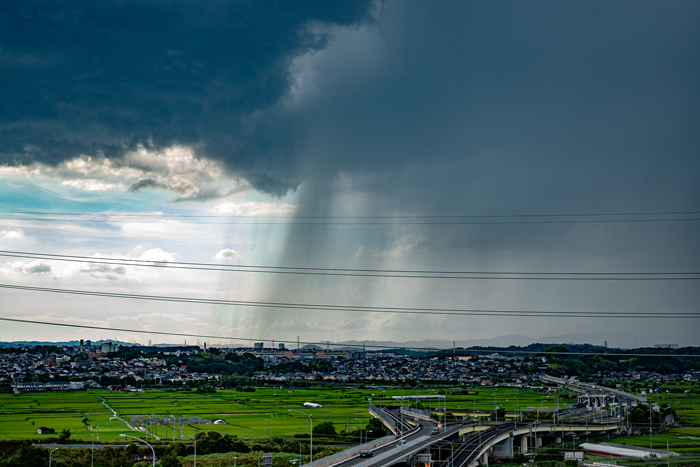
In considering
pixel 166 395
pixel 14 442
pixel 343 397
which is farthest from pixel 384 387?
pixel 14 442

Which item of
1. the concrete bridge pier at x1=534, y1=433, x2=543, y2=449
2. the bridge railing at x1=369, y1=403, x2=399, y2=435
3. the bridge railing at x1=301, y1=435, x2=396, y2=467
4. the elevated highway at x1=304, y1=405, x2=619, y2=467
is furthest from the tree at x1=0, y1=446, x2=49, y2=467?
the concrete bridge pier at x1=534, y1=433, x2=543, y2=449

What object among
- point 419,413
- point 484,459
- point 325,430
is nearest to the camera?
point 484,459

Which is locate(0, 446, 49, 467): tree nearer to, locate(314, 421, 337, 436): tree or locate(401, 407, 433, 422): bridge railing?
locate(314, 421, 337, 436): tree

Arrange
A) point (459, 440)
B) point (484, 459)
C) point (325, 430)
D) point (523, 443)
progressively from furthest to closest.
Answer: point (523, 443) → point (325, 430) → point (459, 440) → point (484, 459)

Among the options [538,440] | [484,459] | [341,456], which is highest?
[341,456]

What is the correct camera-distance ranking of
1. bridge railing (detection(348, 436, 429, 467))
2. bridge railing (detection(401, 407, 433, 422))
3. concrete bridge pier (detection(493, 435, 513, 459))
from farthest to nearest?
bridge railing (detection(401, 407, 433, 422))
concrete bridge pier (detection(493, 435, 513, 459))
bridge railing (detection(348, 436, 429, 467))

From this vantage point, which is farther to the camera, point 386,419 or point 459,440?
point 386,419

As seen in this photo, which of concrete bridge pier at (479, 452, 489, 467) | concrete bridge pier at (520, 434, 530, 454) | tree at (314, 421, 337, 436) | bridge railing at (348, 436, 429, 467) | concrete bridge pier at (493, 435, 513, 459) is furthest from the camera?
concrete bridge pier at (520, 434, 530, 454)

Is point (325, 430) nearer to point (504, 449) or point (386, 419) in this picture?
point (386, 419)

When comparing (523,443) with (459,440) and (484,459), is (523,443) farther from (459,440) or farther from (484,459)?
(484,459)

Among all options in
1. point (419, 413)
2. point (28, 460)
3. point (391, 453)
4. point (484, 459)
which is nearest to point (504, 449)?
point (484, 459)

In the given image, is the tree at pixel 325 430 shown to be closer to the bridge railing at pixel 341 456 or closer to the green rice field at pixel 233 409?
the green rice field at pixel 233 409

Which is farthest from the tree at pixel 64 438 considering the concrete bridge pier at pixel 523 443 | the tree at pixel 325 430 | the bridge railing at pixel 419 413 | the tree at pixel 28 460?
the concrete bridge pier at pixel 523 443

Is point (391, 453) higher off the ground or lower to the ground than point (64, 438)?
higher
